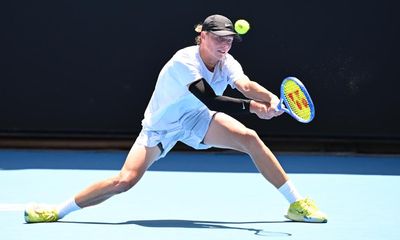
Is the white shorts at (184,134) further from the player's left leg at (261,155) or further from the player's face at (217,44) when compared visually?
the player's face at (217,44)

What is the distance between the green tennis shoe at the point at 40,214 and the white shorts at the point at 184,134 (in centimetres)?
65

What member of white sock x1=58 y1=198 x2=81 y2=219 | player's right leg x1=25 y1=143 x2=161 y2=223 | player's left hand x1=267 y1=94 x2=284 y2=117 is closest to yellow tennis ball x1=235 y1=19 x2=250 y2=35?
player's left hand x1=267 y1=94 x2=284 y2=117

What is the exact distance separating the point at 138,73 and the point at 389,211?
3.46 meters

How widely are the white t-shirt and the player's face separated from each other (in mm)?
99

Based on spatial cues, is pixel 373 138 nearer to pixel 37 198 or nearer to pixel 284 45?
pixel 284 45

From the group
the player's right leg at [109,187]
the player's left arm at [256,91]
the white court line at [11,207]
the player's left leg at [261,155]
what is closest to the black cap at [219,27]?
the player's left arm at [256,91]

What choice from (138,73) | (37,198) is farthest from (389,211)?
(138,73)

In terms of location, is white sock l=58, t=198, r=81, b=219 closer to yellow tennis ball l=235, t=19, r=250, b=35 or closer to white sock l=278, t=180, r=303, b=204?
white sock l=278, t=180, r=303, b=204

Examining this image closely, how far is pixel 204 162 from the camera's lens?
812cm

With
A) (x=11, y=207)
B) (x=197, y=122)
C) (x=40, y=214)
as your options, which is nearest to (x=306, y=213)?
(x=197, y=122)

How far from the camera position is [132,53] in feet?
28.2

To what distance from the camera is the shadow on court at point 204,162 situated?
7.74m

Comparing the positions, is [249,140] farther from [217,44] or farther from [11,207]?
[11,207]

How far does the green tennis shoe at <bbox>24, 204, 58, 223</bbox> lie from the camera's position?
5340 millimetres
